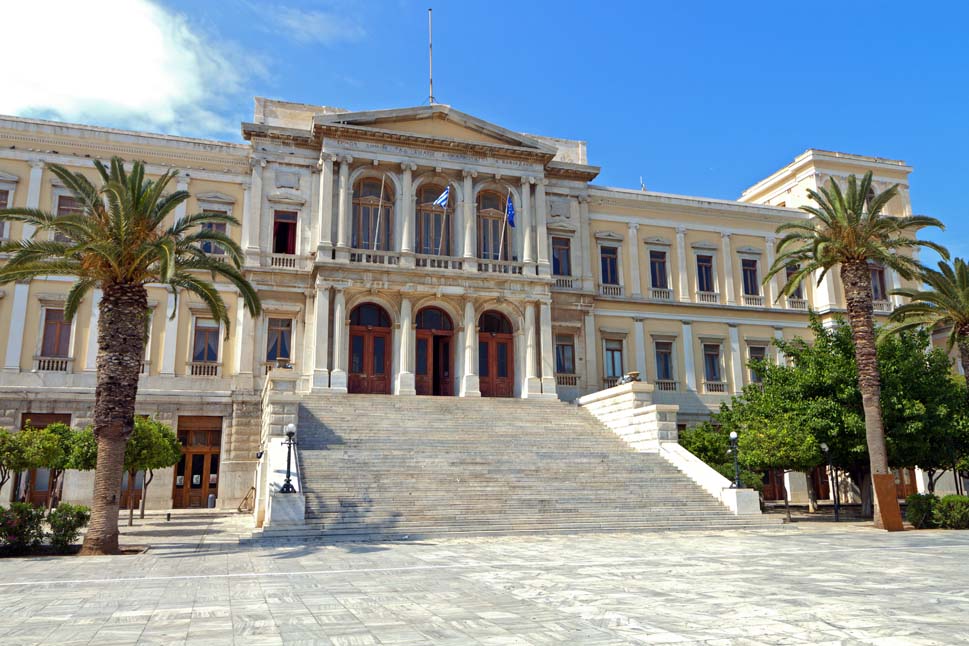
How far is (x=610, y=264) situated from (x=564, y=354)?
5.30 m

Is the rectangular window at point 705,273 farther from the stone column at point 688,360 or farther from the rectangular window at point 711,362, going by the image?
the rectangular window at point 711,362

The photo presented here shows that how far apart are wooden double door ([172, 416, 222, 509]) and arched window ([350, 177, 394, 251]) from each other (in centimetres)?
898

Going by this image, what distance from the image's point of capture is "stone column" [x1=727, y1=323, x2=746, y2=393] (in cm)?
3591

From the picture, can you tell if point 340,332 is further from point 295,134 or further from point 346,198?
point 295,134

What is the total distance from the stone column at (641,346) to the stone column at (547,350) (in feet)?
16.9

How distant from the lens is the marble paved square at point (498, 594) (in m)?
7.47

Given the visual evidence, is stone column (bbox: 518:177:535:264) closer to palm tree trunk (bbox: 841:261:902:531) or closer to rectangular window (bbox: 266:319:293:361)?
rectangular window (bbox: 266:319:293:361)

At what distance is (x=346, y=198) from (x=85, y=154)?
997 centimetres

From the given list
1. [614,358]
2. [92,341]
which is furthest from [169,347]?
[614,358]

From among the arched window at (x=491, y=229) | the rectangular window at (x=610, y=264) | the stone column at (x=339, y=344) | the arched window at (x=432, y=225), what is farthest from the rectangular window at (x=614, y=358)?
the stone column at (x=339, y=344)

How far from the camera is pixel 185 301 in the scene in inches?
1164

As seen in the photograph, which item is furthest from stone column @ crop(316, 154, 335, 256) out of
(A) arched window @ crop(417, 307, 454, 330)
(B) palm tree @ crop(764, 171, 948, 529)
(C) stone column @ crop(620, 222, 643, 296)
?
(B) palm tree @ crop(764, 171, 948, 529)

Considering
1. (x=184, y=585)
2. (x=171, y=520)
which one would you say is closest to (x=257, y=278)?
(x=171, y=520)

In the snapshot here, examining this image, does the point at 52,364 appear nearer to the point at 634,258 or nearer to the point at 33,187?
the point at 33,187
